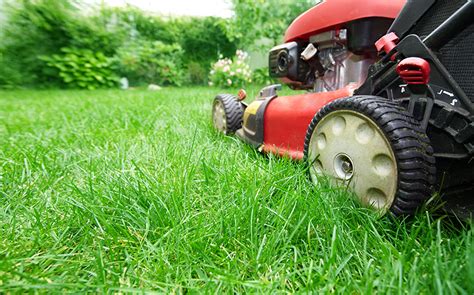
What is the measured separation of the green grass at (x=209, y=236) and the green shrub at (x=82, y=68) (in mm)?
6269

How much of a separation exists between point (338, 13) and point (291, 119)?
1.32ft

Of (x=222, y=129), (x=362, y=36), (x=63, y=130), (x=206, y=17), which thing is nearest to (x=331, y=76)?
(x=362, y=36)

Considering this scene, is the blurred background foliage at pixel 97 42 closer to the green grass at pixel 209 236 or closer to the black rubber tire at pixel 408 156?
the green grass at pixel 209 236

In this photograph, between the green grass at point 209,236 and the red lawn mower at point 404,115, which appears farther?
the red lawn mower at point 404,115

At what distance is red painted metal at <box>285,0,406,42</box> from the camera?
1060 millimetres

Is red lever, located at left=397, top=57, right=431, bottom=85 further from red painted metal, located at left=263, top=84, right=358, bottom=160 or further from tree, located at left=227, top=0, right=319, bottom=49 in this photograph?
tree, located at left=227, top=0, right=319, bottom=49

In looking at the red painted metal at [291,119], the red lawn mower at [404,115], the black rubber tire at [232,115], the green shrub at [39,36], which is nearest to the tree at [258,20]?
the green shrub at [39,36]

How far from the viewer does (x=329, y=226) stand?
0.76m

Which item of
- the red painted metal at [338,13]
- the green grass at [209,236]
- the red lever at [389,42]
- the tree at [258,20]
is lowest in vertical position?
the green grass at [209,236]

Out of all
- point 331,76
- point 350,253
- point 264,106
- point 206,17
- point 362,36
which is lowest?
point 350,253

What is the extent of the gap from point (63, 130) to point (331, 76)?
5.01 ft

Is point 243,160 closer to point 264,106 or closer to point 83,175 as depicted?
point 264,106

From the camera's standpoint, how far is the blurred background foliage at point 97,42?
21.3 ft

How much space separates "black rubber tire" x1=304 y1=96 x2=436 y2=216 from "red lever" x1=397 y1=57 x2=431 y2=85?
7 cm
